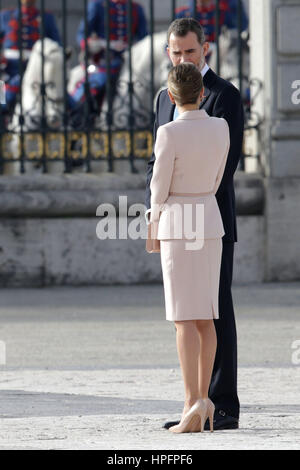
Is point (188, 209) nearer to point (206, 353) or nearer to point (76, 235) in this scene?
point (206, 353)

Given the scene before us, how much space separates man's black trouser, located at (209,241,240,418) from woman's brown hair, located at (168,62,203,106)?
2.11 ft

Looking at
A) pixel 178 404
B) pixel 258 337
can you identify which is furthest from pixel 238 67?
pixel 178 404

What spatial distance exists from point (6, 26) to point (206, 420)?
9454mm

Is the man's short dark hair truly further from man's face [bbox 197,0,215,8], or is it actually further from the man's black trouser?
man's face [bbox 197,0,215,8]

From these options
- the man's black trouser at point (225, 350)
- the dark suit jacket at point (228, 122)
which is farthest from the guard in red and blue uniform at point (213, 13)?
the man's black trouser at point (225, 350)

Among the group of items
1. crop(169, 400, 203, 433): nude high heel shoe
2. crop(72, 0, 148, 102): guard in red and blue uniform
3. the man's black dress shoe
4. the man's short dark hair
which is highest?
crop(72, 0, 148, 102): guard in red and blue uniform

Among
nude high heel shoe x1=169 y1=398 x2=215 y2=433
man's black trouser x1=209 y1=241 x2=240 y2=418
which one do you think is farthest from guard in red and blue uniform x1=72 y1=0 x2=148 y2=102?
nude high heel shoe x1=169 y1=398 x2=215 y2=433

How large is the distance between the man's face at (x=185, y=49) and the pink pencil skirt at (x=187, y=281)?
29.1 inches

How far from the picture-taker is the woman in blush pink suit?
586cm

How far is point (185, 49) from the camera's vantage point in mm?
6027

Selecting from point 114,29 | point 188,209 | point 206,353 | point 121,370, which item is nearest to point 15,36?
point 114,29

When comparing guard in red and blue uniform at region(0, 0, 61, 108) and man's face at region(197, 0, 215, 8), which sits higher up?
man's face at region(197, 0, 215, 8)

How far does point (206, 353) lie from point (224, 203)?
64 centimetres
